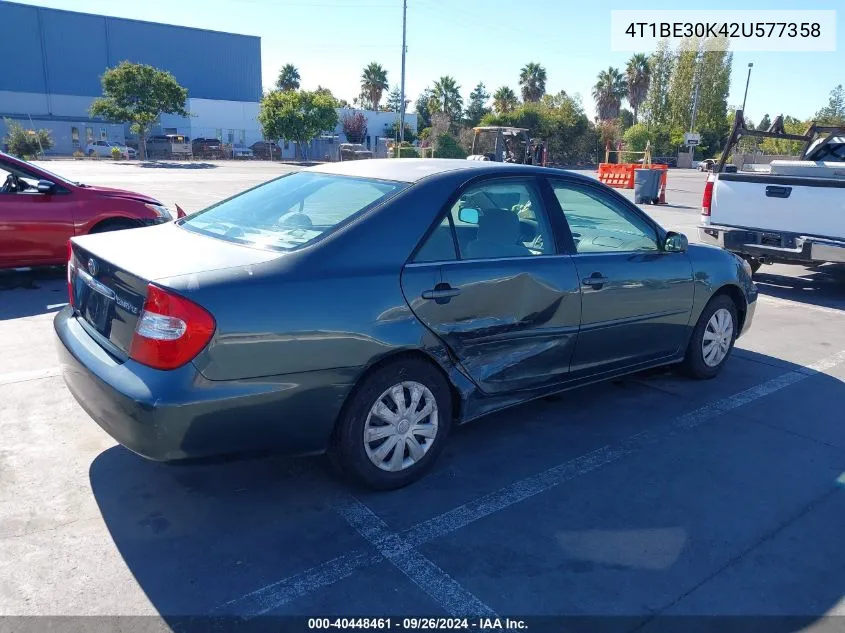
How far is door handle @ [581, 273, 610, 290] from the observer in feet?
13.4

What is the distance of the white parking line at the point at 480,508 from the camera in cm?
266

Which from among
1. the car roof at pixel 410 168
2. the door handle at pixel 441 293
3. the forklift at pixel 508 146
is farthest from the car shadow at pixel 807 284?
the forklift at pixel 508 146

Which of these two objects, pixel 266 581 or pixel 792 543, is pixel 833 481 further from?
pixel 266 581

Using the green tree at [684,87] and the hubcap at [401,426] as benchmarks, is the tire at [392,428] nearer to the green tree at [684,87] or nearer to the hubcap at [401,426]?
the hubcap at [401,426]

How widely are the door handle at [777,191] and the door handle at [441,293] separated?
19.8ft

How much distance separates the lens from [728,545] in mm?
3094

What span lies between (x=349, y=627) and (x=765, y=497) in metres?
2.27

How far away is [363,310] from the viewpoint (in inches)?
123

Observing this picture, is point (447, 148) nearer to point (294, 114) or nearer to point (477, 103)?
point (294, 114)

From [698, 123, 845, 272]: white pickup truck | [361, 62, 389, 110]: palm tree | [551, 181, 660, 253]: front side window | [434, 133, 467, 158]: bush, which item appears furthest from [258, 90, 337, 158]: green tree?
[551, 181, 660, 253]: front side window

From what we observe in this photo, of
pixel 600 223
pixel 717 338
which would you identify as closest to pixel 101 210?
pixel 600 223

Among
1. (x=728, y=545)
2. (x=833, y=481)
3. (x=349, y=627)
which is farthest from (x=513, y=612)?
(x=833, y=481)

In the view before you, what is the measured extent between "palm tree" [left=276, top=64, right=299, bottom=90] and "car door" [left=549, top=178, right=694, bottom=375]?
8652 cm

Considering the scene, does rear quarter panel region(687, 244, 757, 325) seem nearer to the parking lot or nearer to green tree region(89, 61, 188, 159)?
the parking lot
